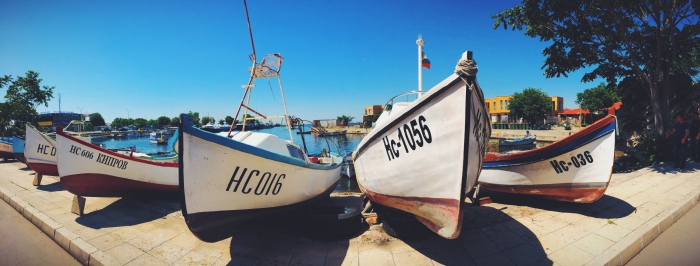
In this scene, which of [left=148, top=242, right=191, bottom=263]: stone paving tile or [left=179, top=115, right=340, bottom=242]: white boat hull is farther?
[left=148, top=242, right=191, bottom=263]: stone paving tile

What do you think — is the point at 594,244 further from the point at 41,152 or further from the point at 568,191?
the point at 41,152

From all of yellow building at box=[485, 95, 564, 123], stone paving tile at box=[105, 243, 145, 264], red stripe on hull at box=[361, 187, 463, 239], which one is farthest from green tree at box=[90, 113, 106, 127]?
red stripe on hull at box=[361, 187, 463, 239]

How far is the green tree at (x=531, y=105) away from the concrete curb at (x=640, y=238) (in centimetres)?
4118

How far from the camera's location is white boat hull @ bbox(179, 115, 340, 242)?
310 centimetres

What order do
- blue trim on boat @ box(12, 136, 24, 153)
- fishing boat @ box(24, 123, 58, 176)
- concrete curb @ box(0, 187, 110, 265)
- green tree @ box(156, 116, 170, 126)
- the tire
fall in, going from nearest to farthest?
concrete curb @ box(0, 187, 110, 265)
the tire
fishing boat @ box(24, 123, 58, 176)
blue trim on boat @ box(12, 136, 24, 153)
green tree @ box(156, 116, 170, 126)

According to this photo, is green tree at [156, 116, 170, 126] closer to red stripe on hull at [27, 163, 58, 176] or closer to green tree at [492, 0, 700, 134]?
red stripe on hull at [27, 163, 58, 176]

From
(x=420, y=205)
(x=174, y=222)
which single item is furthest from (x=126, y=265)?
(x=420, y=205)

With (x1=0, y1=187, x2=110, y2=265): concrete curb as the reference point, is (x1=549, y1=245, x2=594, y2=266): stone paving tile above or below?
above

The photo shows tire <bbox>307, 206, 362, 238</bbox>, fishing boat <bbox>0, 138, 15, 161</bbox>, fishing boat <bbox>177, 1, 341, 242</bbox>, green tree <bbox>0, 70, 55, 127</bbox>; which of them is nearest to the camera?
fishing boat <bbox>177, 1, 341, 242</bbox>

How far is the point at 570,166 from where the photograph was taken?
5.18 metres

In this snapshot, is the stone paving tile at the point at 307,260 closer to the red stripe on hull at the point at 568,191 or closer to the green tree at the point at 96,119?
the red stripe on hull at the point at 568,191

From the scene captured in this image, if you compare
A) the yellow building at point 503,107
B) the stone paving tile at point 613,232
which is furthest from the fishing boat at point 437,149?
the yellow building at point 503,107

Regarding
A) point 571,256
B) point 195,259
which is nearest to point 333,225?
point 195,259

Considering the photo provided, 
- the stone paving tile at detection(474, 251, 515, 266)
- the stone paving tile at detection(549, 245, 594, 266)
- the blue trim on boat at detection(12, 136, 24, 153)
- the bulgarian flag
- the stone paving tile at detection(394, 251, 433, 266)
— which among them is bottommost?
the stone paving tile at detection(394, 251, 433, 266)
